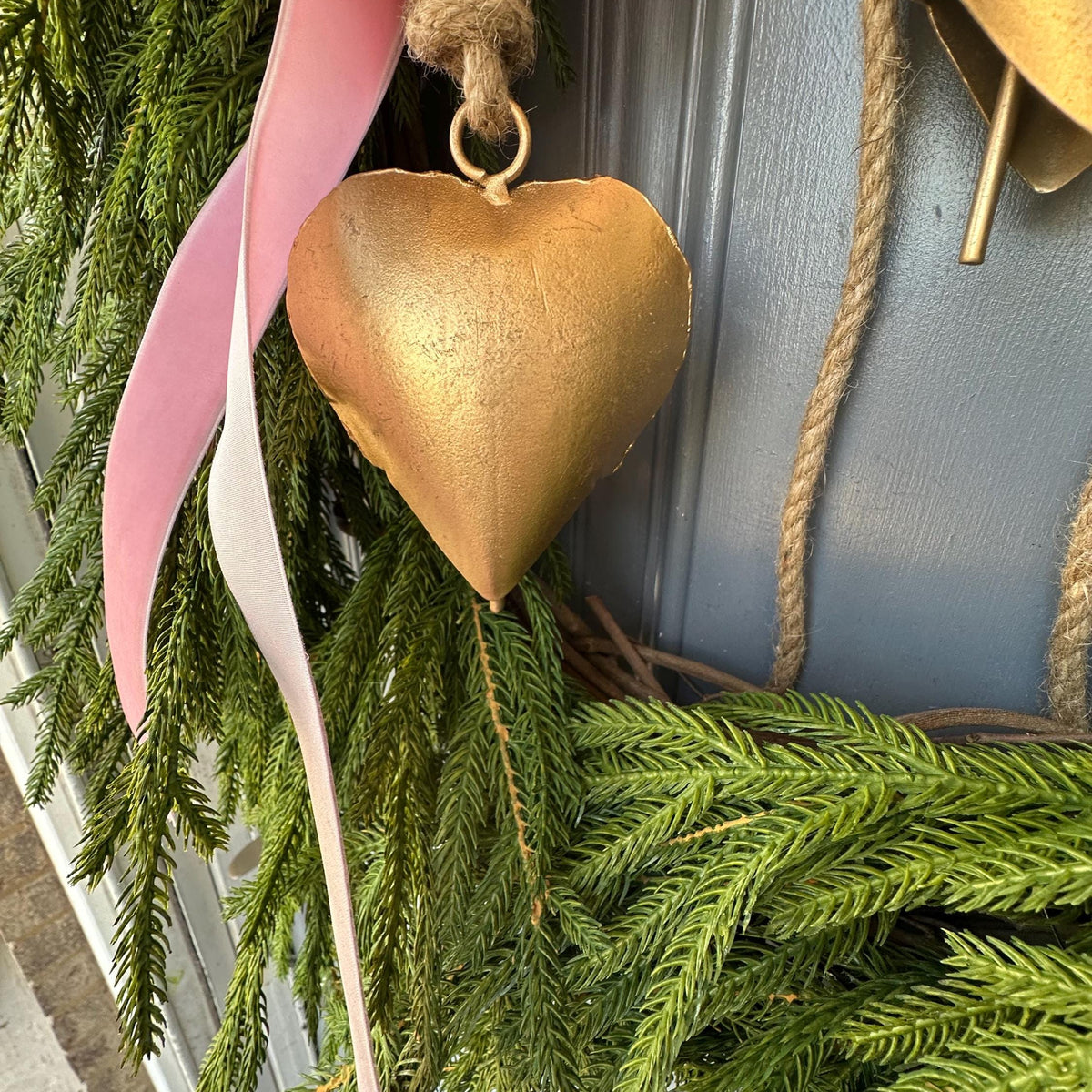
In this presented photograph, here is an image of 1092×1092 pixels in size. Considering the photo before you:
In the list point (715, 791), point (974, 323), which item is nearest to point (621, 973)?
point (715, 791)

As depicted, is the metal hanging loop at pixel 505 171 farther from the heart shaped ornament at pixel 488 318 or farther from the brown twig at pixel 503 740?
the brown twig at pixel 503 740

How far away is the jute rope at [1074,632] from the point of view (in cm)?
35

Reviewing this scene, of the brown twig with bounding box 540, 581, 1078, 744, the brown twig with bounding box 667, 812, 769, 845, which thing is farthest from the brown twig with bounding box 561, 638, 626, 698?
the brown twig with bounding box 667, 812, 769, 845

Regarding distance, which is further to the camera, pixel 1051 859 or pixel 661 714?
pixel 661 714

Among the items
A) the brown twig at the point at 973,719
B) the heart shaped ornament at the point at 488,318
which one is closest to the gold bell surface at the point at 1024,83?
the heart shaped ornament at the point at 488,318

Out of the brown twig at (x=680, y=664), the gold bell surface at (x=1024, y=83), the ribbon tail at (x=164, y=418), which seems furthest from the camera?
the brown twig at (x=680, y=664)

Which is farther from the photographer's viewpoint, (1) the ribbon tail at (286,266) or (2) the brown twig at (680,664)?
(2) the brown twig at (680,664)

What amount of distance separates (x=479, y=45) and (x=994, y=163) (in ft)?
0.58

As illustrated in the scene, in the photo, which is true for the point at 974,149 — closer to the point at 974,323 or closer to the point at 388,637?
the point at 974,323

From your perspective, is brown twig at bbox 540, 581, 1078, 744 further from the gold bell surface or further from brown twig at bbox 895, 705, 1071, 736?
the gold bell surface

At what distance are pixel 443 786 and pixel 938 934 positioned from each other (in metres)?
0.24

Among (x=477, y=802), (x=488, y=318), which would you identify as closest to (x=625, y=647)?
(x=477, y=802)

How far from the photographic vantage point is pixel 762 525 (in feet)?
1.43

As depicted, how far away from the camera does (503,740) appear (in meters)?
0.40
